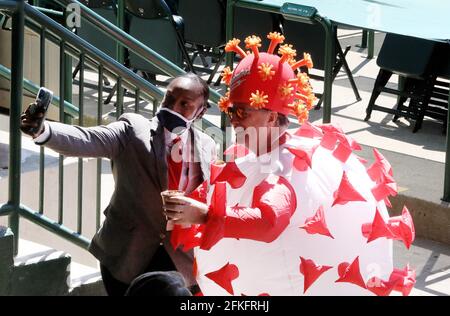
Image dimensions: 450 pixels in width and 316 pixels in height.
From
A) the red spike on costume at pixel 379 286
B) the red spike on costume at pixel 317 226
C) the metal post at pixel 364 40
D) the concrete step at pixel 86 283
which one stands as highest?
the red spike on costume at pixel 317 226

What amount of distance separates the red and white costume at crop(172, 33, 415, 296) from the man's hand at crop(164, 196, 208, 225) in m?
0.04

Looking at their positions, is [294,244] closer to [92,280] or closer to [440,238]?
[92,280]

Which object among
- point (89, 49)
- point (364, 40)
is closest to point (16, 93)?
point (89, 49)

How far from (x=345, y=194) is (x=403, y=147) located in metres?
5.27

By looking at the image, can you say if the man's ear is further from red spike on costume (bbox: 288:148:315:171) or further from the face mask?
the face mask

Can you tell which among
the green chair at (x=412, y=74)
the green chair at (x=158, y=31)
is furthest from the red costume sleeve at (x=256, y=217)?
the green chair at (x=158, y=31)

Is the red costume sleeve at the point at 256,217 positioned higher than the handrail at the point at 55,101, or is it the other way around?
the red costume sleeve at the point at 256,217

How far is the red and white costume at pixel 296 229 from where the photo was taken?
4.12m

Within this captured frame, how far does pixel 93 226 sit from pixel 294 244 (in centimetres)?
343

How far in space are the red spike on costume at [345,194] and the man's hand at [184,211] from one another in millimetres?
478

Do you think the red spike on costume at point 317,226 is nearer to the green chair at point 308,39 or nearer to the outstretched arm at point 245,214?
the outstretched arm at point 245,214

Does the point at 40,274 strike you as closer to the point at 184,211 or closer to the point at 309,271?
the point at 184,211

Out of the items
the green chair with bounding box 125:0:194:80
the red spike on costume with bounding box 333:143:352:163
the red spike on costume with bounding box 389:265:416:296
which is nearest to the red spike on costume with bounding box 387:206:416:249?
the red spike on costume with bounding box 389:265:416:296

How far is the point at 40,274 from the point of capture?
6020 mm
